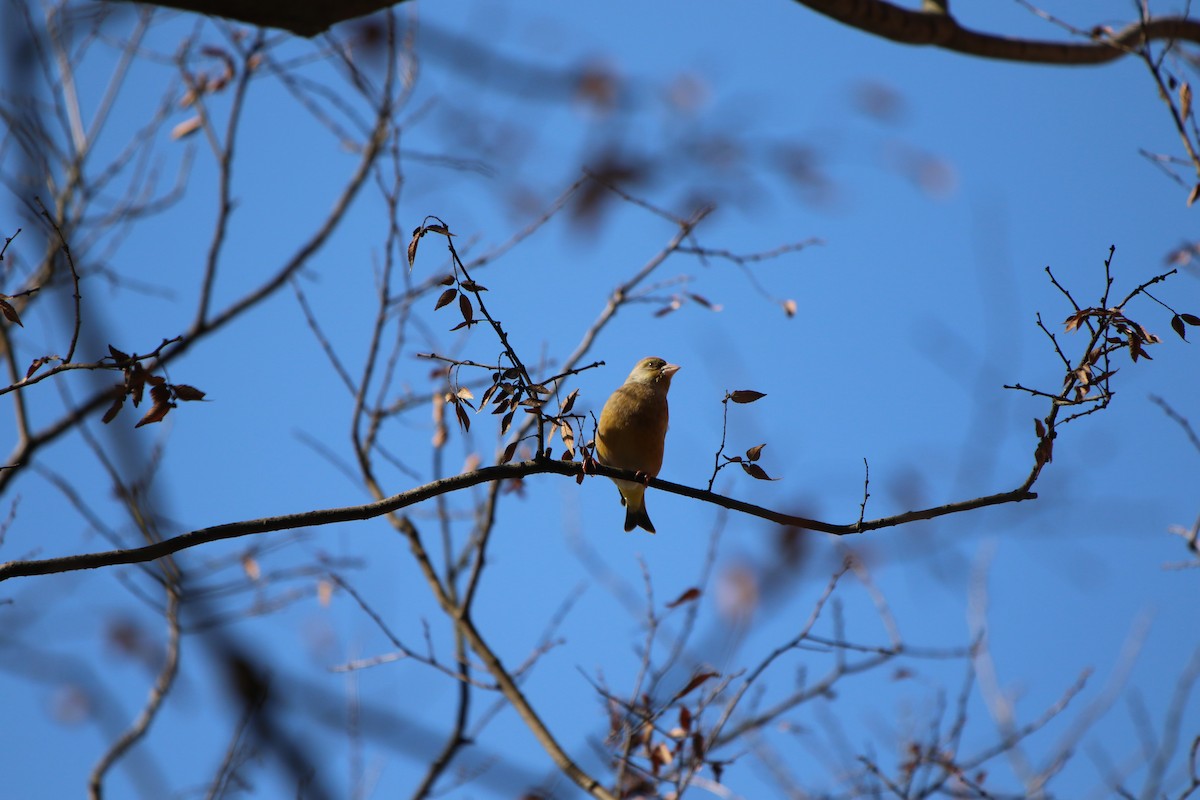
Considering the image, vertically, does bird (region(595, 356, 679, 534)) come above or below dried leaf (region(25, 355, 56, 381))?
A: above

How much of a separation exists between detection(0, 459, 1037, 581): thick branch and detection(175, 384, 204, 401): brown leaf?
340 millimetres

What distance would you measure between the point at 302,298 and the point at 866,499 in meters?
2.99

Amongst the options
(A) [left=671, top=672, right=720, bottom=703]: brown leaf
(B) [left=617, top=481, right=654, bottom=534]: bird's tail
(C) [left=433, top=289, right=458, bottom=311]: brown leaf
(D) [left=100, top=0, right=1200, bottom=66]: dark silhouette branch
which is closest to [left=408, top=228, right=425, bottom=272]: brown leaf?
(C) [left=433, top=289, right=458, bottom=311]: brown leaf

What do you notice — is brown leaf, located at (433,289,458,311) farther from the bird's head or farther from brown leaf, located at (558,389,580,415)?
the bird's head

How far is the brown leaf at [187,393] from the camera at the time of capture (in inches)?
103

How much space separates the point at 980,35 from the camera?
180 inches

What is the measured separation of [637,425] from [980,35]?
2.33 m

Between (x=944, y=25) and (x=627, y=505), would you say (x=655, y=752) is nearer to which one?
(x=627, y=505)

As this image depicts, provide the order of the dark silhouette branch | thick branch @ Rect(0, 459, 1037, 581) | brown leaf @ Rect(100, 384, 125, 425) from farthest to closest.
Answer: the dark silhouette branch < thick branch @ Rect(0, 459, 1037, 581) < brown leaf @ Rect(100, 384, 125, 425)

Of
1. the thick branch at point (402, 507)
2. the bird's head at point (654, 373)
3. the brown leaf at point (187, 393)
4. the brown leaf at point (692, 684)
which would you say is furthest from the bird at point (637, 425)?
the brown leaf at point (187, 393)

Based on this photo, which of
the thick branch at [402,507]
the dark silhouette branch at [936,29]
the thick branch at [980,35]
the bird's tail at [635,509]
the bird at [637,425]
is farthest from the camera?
the bird's tail at [635,509]

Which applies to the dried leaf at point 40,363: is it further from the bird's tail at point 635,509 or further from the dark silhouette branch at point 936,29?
the bird's tail at point 635,509

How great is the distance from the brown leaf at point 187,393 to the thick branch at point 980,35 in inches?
107

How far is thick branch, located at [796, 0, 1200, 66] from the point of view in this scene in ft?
13.4
